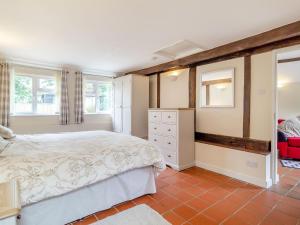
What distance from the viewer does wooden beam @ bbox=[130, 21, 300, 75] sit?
2270 millimetres

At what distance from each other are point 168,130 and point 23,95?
3412 millimetres

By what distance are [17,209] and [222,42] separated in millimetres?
3198

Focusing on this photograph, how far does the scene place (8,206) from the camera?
890 mm

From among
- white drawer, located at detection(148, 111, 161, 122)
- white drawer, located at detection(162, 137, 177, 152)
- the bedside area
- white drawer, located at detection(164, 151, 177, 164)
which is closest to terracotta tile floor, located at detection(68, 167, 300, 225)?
white drawer, located at detection(164, 151, 177, 164)

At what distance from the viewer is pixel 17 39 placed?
9.15ft

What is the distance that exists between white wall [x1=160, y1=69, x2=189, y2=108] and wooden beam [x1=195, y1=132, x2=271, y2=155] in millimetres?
847

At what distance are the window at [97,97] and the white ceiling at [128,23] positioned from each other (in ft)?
5.54

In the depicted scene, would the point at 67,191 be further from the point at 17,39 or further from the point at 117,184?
the point at 17,39

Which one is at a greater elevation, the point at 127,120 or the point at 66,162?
the point at 127,120

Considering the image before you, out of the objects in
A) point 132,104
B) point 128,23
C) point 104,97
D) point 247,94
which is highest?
point 128,23

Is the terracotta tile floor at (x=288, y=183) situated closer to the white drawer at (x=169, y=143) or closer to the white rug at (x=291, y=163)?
the white rug at (x=291, y=163)


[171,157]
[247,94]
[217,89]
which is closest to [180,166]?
[171,157]

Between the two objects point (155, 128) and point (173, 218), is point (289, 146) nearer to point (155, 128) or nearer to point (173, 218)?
point (155, 128)

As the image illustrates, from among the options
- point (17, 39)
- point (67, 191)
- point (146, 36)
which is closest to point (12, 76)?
point (17, 39)
